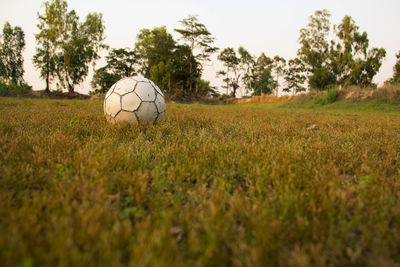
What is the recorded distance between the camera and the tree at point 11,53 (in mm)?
40125

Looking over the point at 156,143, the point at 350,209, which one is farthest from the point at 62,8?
the point at 350,209

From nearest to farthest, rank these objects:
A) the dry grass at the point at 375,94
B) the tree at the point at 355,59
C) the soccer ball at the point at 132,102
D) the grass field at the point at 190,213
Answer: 1. the grass field at the point at 190,213
2. the soccer ball at the point at 132,102
3. the dry grass at the point at 375,94
4. the tree at the point at 355,59

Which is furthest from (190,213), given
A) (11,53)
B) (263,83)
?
(263,83)

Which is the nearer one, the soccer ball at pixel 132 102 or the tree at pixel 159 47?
the soccer ball at pixel 132 102

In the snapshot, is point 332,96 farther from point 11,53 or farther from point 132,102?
point 11,53

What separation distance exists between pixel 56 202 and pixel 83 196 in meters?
0.16

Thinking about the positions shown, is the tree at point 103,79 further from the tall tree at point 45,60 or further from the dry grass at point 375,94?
the dry grass at point 375,94

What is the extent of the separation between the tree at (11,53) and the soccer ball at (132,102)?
51.7 meters

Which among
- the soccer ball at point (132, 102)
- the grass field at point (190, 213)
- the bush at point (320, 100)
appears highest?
the bush at point (320, 100)

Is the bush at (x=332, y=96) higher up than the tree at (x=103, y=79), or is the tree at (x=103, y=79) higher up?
the tree at (x=103, y=79)

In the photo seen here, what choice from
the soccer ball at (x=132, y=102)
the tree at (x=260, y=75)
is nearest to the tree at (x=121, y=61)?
the tree at (x=260, y=75)

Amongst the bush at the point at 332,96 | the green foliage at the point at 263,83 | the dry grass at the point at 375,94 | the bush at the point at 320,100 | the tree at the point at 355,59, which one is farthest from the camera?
the green foliage at the point at 263,83

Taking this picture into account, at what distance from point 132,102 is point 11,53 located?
5290 cm

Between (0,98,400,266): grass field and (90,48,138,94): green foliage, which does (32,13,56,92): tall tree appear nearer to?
(90,48,138,94): green foliage
